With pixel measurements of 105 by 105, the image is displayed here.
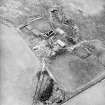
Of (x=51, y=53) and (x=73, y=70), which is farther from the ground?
(x=51, y=53)

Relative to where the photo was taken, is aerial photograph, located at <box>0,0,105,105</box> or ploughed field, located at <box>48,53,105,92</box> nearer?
aerial photograph, located at <box>0,0,105,105</box>

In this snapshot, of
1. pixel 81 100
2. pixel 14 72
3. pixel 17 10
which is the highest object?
pixel 17 10

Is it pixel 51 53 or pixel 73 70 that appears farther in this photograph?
pixel 51 53

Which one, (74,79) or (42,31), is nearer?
(74,79)

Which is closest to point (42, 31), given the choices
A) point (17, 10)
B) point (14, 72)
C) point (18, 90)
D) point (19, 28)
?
point (19, 28)

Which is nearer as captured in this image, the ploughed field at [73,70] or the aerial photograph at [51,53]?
the aerial photograph at [51,53]

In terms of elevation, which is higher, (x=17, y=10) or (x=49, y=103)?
(x=17, y=10)

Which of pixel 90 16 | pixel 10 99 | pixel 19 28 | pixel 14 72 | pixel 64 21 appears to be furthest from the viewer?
pixel 90 16

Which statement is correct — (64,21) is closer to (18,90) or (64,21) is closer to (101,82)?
(101,82)
